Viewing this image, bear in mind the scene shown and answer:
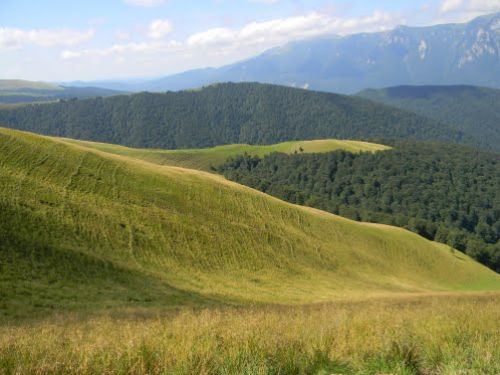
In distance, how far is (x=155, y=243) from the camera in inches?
1192

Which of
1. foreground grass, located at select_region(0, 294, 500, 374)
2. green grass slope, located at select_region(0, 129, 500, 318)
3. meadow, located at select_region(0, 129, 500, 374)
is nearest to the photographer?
foreground grass, located at select_region(0, 294, 500, 374)

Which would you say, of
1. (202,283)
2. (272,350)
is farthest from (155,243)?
(272,350)

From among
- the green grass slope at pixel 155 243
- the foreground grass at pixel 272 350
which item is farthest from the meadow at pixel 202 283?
the green grass slope at pixel 155 243

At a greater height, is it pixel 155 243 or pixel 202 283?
pixel 155 243

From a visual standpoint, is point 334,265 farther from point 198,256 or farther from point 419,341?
point 419,341

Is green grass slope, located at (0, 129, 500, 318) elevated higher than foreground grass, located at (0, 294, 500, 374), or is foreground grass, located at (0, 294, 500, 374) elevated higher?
foreground grass, located at (0, 294, 500, 374)

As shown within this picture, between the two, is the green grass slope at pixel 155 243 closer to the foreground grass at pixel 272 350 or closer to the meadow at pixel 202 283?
the meadow at pixel 202 283

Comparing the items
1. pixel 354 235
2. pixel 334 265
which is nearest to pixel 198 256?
pixel 334 265

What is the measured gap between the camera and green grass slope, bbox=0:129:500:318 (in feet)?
68.3

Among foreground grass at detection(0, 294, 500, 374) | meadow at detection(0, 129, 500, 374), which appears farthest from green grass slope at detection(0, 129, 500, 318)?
foreground grass at detection(0, 294, 500, 374)

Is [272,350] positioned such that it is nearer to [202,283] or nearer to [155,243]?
[202,283]

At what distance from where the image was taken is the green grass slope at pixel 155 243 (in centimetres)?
2081

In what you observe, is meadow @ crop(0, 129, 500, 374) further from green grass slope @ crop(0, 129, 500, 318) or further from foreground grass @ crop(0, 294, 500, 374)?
green grass slope @ crop(0, 129, 500, 318)

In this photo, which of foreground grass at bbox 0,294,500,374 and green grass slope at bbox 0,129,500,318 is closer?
foreground grass at bbox 0,294,500,374
